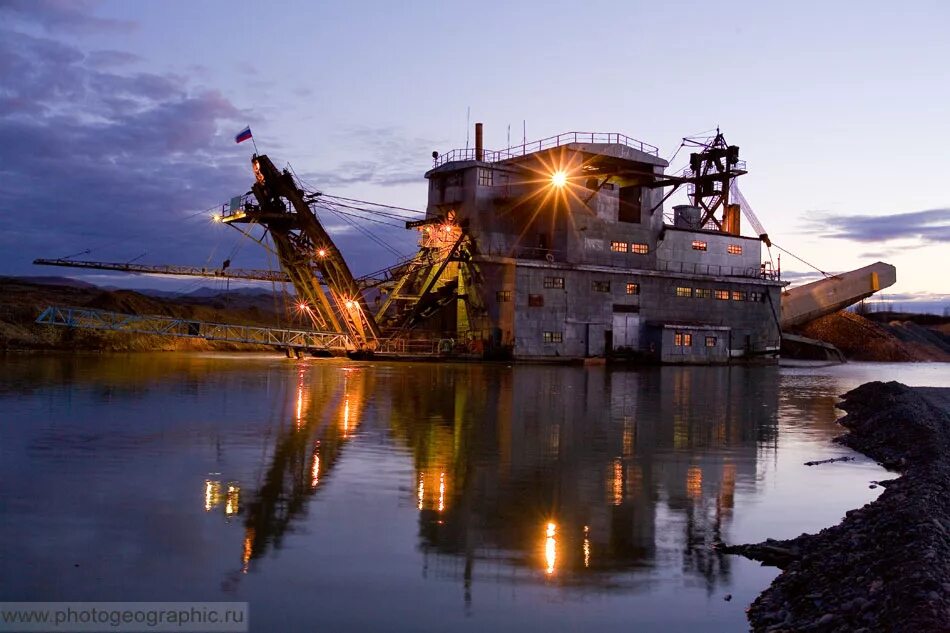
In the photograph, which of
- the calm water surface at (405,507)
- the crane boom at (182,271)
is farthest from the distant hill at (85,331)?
the calm water surface at (405,507)

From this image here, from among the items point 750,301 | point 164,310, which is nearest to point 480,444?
point 750,301

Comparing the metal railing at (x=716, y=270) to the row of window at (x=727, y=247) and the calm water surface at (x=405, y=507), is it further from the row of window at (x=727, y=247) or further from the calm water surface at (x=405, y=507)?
the calm water surface at (x=405, y=507)

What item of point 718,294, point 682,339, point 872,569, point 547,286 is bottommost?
point 872,569

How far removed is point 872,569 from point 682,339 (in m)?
48.2

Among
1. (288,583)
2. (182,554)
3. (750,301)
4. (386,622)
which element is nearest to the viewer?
(386,622)

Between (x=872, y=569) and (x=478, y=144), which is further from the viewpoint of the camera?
(x=478, y=144)

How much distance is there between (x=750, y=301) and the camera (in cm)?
5988

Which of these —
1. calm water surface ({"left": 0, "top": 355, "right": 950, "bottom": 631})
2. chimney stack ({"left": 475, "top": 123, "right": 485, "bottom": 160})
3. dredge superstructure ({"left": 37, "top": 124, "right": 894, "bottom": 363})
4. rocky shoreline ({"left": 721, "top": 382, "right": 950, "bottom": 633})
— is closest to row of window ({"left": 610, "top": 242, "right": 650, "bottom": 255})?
dredge superstructure ({"left": 37, "top": 124, "right": 894, "bottom": 363})

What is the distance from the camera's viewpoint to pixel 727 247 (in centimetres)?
6016

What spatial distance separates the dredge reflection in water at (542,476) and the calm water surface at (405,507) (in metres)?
0.05

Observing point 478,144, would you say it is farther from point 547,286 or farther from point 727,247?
point 727,247

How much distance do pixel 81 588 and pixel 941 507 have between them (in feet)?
27.2

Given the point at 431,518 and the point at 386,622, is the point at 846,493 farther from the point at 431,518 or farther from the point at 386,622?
the point at 386,622

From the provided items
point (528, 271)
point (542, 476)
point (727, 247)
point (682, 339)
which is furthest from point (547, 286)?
point (542, 476)
